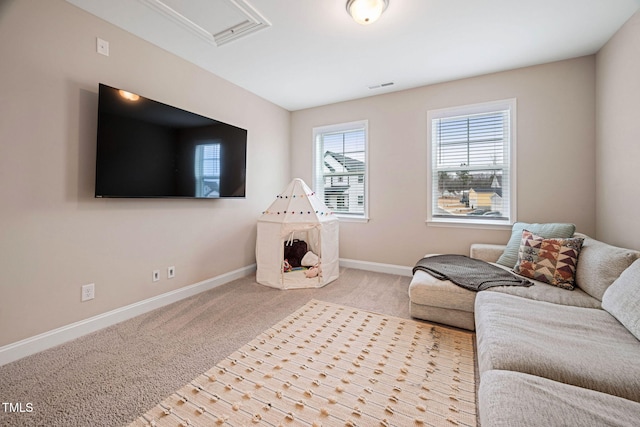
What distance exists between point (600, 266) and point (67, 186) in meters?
3.88

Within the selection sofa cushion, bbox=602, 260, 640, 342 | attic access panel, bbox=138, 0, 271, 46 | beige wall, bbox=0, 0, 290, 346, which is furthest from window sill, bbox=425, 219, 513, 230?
beige wall, bbox=0, 0, 290, 346

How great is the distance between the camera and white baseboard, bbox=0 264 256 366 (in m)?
1.73

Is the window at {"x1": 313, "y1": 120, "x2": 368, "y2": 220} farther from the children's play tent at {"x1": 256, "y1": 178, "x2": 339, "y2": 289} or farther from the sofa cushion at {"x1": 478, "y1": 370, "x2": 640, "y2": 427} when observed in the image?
the sofa cushion at {"x1": 478, "y1": 370, "x2": 640, "y2": 427}

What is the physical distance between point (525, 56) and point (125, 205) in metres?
4.15

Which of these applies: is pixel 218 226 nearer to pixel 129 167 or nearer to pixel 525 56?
pixel 129 167

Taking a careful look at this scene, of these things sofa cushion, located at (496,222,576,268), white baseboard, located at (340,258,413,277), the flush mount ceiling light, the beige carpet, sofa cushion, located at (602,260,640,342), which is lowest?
the beige carpet

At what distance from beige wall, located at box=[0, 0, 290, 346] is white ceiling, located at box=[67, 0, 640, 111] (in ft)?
0.69

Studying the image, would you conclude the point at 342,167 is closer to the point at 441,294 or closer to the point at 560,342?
the point at 441,294

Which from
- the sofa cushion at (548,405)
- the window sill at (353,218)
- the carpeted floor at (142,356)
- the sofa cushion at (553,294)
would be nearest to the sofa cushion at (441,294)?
the sofa cushion at (553,294)

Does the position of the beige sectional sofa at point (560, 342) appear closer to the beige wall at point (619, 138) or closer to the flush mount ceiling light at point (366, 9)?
the beige wall at point (619, 138)

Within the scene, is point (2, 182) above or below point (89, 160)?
below

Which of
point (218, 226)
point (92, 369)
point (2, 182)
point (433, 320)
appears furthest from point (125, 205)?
point (433, 320)

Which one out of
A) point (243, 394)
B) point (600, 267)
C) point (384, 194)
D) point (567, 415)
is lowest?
point (243, 394)

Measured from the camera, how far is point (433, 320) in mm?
2236
